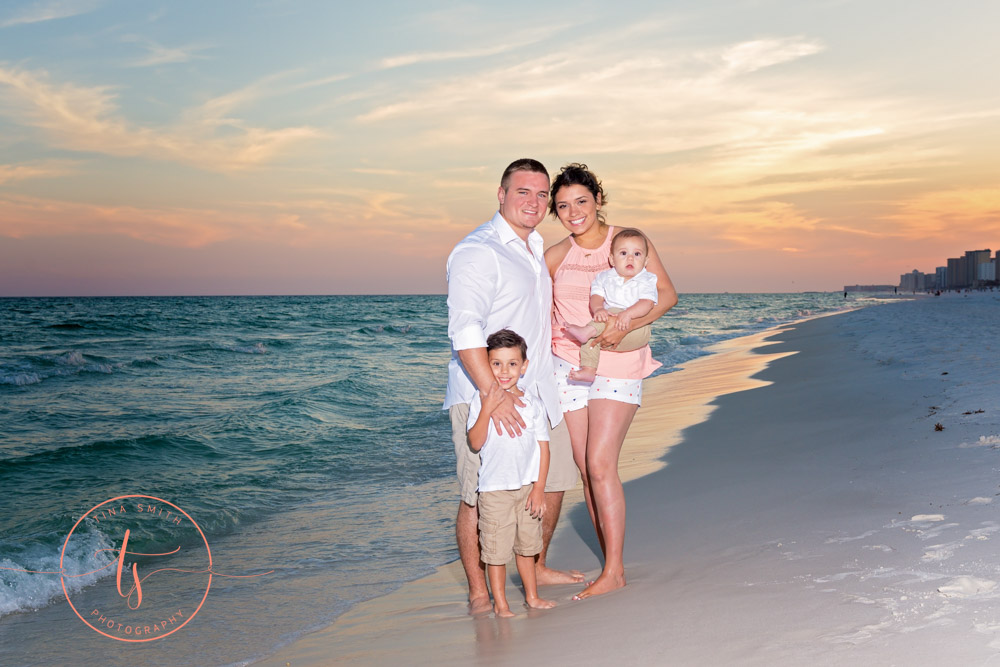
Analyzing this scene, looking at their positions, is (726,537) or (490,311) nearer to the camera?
(490,311)

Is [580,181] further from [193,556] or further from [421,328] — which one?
[421,328]

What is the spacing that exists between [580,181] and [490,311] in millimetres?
935

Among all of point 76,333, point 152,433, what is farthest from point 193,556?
point 76,333

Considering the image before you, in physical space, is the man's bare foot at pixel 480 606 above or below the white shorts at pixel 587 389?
below

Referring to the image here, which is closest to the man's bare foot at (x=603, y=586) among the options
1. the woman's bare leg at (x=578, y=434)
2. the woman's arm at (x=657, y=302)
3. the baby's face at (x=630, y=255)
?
the woman's bare leg at (x=578, y=434)

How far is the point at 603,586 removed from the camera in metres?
3.58

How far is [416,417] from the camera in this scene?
1191 cm

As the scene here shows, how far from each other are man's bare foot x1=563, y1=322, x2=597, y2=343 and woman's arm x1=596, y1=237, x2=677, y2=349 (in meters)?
0.05

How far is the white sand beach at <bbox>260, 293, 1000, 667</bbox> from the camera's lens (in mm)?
2488

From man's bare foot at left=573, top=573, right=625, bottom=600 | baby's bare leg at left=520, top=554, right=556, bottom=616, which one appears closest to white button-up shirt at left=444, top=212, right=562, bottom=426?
baby's bare leg at left=520, top=554, right=556, bottom=616

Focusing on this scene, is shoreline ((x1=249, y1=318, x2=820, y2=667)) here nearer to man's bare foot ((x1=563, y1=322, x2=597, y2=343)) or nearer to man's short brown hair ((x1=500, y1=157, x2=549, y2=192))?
man's bare foot ((x1=563, y1=322, x2=597, y2=343))

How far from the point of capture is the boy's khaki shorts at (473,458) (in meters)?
3.47

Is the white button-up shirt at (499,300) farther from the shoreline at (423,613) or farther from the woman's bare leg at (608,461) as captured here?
the shoreline at (423,613)

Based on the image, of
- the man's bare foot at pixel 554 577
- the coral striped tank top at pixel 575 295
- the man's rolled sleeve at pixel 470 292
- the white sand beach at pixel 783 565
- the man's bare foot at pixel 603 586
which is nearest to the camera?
the white sand beach at pixel 783 565
